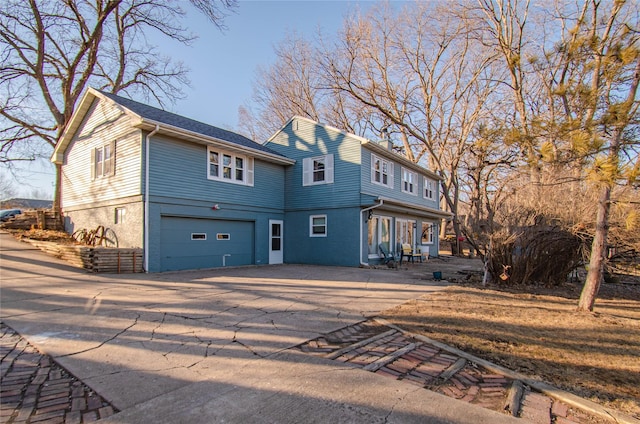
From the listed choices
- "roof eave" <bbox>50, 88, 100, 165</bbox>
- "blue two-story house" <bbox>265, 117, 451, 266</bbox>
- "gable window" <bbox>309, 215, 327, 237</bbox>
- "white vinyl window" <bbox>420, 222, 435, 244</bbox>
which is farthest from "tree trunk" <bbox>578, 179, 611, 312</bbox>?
"roof eave" <bbox>50, 88, 100, 165</bbox>

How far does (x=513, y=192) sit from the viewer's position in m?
10.1

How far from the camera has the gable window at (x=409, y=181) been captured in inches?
737

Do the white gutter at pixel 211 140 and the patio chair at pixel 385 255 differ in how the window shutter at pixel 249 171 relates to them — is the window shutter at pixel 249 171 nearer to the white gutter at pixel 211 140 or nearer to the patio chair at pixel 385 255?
the white gutter at pixel 211 140

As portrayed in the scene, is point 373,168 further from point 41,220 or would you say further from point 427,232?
point 41,220

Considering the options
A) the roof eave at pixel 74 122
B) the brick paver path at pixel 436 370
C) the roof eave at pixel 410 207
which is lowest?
the brick paver path at pixel 436 370

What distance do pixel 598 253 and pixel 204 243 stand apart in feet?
37.4

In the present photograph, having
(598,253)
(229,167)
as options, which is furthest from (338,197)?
(598,253)

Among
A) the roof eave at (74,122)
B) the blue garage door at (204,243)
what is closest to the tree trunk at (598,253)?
the blue garage door at (204,243)

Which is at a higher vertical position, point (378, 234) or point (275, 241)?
point (378, 234)

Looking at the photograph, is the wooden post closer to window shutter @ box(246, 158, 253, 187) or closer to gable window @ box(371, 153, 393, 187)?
window shutter @ box(246, 158, 253, 187)

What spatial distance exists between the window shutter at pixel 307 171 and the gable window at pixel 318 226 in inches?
64.6

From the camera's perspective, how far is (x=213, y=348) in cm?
427

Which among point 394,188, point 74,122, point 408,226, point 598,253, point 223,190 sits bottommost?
point 598,253

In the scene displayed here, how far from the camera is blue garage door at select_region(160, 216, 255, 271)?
1165cm
